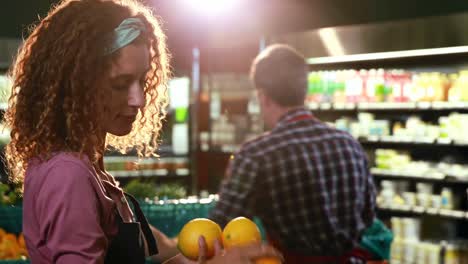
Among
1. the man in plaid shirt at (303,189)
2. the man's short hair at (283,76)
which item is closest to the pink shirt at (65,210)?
the man in plaid shirt at (303,189)

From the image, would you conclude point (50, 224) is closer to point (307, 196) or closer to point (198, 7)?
point (307, 196)

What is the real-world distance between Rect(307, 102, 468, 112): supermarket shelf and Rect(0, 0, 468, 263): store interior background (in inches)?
0.4

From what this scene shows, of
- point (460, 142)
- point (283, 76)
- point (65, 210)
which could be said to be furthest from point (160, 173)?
point (65, 210)

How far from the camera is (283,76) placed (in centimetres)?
357

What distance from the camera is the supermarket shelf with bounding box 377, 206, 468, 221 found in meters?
6.85

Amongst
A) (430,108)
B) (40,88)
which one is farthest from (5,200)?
(430,108)

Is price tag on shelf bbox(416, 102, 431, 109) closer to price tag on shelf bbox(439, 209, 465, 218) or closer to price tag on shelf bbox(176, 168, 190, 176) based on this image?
price tag on shelf bbox(439, 209, 465, 218)

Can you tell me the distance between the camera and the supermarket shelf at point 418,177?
22.9 ft

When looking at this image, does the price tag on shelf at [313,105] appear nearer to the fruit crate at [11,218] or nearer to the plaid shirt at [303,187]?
the plaid shirt at [303,187]

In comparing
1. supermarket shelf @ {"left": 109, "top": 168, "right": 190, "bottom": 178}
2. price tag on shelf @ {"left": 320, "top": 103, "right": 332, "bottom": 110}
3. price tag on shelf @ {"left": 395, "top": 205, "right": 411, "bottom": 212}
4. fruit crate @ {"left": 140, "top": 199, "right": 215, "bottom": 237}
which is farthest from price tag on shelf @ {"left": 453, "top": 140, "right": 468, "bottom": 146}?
fruit crate @ {"left": 140, "top": 199, "right": 215, "bottom": 237}

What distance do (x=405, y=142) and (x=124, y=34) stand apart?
20.0 feet

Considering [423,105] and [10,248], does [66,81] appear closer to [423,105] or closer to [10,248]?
[10,248]

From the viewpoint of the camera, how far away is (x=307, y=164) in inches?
128

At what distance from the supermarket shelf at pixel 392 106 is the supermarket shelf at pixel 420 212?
939mm
